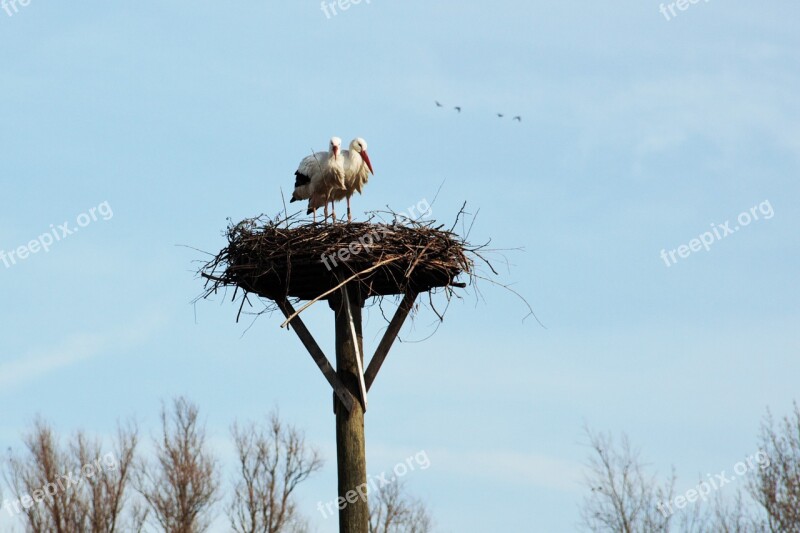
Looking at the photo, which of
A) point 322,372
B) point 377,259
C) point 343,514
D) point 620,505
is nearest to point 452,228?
point 377,259

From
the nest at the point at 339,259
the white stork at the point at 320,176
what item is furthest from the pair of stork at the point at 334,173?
the nest at the point at 339,259

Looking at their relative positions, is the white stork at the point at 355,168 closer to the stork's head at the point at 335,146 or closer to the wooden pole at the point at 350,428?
the stork's head at the point at 335,146

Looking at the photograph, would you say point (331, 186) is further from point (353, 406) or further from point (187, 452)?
point (187, 452)

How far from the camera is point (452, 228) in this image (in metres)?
9.21

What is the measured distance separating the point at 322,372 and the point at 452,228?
65.1 inches

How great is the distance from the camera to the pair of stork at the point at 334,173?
1187 cm

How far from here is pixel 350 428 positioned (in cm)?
819

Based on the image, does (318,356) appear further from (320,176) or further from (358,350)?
(320,176)

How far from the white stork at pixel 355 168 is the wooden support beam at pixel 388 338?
3348mm

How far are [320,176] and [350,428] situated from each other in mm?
4267

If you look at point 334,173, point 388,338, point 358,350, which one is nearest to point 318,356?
point 358,350

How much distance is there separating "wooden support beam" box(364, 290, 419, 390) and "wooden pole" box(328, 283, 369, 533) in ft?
0.29

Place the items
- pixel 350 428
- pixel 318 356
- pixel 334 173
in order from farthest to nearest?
pixel 334 173 < pixel 318 356 < pixel 350 428

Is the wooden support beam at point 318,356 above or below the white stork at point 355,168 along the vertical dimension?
below
